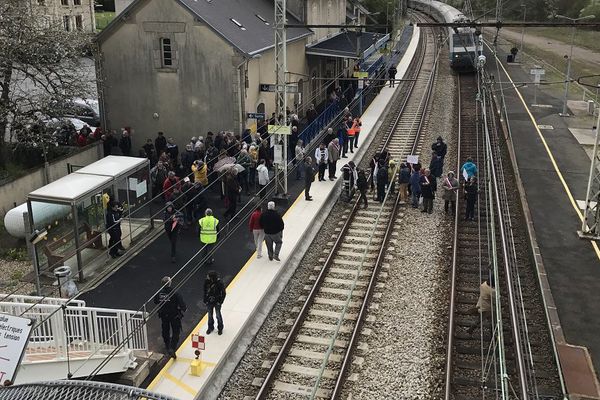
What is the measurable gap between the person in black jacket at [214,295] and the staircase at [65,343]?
1514 mm

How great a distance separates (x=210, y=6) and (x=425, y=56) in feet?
104

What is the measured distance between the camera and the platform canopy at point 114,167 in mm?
17078

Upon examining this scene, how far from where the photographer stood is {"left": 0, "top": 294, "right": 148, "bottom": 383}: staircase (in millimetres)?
10141

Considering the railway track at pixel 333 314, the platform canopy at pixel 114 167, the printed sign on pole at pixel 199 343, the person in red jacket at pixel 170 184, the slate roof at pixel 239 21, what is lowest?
the railway track at pixel 333 314

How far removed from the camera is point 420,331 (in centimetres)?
1375

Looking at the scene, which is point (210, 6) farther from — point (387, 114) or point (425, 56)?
point (425, 56)

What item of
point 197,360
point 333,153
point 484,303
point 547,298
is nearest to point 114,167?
point 197,360

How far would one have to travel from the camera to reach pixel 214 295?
1275cm

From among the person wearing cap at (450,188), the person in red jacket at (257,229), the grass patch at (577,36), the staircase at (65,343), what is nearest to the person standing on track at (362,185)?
the person wearing cap at (450,188)

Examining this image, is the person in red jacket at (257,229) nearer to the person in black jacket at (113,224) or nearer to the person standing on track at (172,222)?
the person standing on track at (172,222)

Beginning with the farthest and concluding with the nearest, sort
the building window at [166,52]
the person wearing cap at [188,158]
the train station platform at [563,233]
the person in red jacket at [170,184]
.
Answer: the building window at [166,52] < the person wearing cap at [188,158] < the person in red jacket at [170,184] < the train station platform at [563,233]

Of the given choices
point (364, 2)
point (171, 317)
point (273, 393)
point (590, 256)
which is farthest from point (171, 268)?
point (364, 2)

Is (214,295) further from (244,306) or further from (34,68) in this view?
(34,68)

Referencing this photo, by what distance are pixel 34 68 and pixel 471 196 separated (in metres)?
14.8
